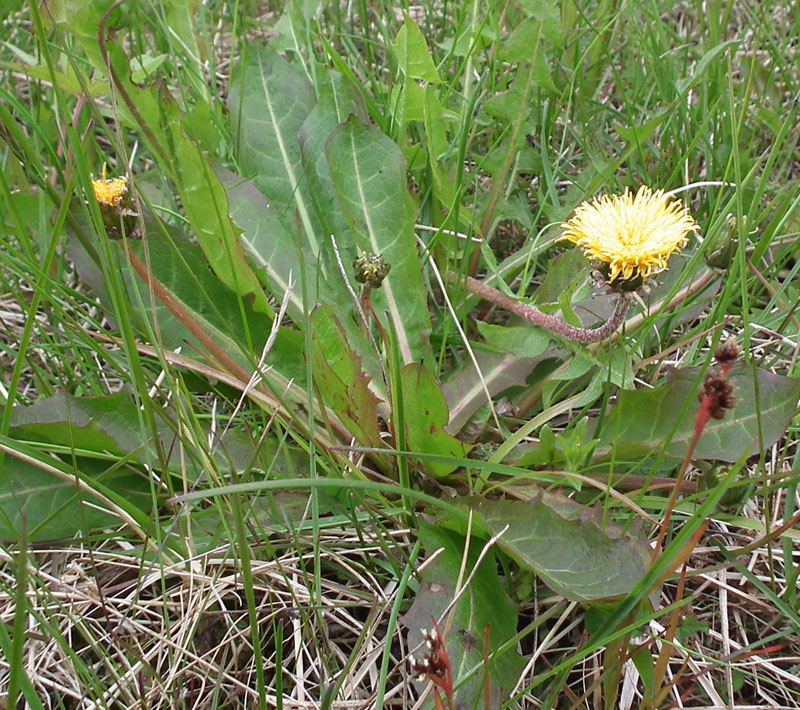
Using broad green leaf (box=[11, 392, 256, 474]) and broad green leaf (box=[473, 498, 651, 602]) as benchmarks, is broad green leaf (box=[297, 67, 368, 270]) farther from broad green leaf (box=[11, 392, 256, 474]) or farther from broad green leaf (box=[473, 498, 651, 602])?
broad green leaf (box=[473, 498, 651, 602])

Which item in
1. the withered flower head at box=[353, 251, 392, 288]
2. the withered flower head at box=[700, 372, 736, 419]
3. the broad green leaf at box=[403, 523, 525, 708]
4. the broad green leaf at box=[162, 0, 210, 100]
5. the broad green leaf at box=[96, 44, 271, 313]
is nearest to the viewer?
the withered flower head at box=[700, 372, 736, 419]

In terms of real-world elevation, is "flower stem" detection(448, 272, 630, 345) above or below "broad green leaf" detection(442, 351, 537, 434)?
above

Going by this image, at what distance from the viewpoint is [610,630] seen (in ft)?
3.82

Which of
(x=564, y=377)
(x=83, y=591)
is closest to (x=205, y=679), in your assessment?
(x=83, y=591)

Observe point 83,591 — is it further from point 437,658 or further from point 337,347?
point 437,658

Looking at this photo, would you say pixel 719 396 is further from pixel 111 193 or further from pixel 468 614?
pixel 111 193

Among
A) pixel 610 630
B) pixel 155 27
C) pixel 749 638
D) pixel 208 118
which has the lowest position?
pixel 749 638

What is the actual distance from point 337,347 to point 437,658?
81cm

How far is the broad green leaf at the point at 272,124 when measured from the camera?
6.65 ft

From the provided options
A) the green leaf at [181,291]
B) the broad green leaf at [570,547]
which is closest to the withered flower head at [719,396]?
the broad green leaf at [570,547]

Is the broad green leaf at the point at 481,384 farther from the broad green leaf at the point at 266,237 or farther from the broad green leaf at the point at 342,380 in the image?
the broad green leaf at the point at 266,237

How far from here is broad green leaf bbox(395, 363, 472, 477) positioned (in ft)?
4.82

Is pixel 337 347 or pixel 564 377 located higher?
pixel 337 347

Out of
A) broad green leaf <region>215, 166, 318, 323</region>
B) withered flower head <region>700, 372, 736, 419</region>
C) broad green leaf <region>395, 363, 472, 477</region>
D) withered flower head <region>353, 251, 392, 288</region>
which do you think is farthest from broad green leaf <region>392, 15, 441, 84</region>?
withered flower head <region>700, 372, 736, 419</region>
